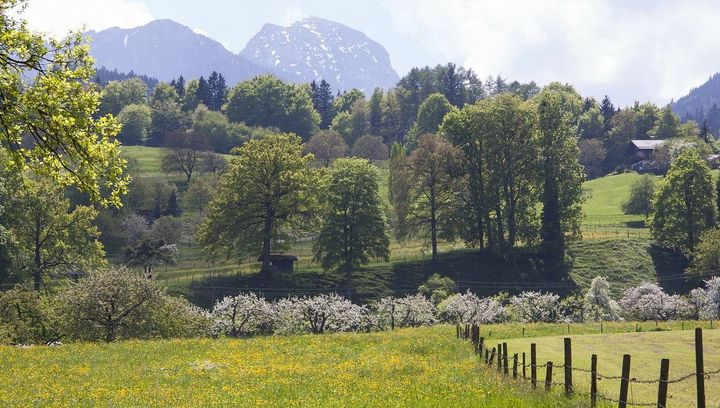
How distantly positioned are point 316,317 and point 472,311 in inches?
589

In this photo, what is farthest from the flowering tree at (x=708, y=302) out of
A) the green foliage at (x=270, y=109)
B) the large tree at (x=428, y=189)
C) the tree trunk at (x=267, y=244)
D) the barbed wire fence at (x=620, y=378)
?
the green foliage at (x=270, y=109)

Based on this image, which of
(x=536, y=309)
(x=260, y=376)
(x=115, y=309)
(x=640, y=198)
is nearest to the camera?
(x=260, y=376)

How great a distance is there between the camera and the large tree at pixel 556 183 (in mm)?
88875

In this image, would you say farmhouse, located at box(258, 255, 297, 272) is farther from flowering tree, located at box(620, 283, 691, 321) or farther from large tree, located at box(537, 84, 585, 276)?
flowering tree, located at box(620, 283, 691, 321)

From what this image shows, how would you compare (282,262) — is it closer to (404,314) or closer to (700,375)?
(404,314)

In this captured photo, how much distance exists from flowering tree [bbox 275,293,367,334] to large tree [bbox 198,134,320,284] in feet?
58.8

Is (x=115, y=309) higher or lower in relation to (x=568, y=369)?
lower

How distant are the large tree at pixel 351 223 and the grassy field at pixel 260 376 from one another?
4064 cm

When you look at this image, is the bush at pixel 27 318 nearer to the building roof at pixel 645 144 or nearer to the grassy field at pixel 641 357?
the grassy field at pixel 641 357

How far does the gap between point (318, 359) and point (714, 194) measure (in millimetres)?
74578

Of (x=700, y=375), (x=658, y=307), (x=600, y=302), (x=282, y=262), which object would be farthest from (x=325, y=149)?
(x=700, y=375)

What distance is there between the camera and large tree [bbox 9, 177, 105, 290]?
67375mm

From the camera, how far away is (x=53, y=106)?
17.3 metres

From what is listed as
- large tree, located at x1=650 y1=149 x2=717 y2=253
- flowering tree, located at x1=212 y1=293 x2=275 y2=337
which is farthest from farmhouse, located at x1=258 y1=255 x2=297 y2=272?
large tree, located at x1=650 y1=149 x2=717 y2=253
